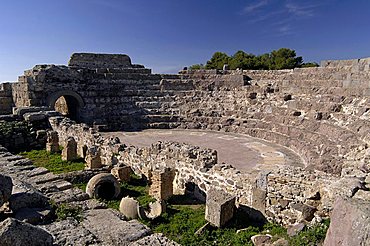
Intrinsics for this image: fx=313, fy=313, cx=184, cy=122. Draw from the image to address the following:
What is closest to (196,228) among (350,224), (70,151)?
(350,224)

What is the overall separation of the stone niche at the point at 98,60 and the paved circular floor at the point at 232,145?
474 inches

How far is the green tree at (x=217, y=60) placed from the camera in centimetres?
4503

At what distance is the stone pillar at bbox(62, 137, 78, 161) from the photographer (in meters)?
11.7

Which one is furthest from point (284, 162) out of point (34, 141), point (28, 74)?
point (28, 74)

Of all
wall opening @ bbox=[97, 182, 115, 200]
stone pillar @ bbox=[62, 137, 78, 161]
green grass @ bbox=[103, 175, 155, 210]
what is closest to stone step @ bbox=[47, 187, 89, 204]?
green grass @ bbox=[103, 175, 155, 210]

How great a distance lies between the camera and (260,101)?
19.6 metres

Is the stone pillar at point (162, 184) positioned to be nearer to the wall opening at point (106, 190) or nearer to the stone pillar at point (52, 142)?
the wall opening at point (106, 190)

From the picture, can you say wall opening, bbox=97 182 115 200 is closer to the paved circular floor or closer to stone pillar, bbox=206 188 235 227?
stone pillar, bbox=206 188 235 227

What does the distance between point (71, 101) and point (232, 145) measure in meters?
12.3

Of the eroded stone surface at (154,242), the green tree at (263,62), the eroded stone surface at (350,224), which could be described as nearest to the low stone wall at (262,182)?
the eroded stone surface at (350,224)

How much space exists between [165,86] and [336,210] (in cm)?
1989

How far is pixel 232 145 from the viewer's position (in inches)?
609

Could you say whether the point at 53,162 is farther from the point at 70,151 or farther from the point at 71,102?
→ the point at 71,102

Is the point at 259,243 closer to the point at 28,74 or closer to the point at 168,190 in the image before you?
the point at 168,190
